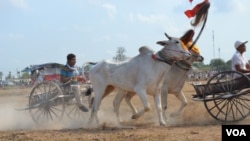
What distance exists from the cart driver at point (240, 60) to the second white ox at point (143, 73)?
111 centimetres

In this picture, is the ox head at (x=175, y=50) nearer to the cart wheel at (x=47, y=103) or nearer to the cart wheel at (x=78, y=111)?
the cart wheel at (x=78, y=111)

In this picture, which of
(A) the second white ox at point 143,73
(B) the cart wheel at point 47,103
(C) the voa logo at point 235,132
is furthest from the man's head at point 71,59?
(C) the voa logo at point 235,132

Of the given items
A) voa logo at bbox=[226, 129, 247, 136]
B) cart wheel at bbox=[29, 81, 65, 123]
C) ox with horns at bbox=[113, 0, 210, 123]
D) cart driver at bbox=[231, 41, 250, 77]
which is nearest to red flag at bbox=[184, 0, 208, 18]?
ox with horns at bbox=[113, 0, 210, 123]

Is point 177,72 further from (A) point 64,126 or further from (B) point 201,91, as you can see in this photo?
(A) point 64,126

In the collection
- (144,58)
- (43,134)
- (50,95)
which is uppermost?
(144,58)

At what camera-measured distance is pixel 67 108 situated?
1315 centimetres

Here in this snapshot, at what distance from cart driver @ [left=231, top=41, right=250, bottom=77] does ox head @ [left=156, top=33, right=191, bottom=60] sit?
3.53 ft

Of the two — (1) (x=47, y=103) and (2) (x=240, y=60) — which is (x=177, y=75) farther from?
(1) (x=47, y=103)

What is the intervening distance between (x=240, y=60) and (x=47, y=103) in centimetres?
509

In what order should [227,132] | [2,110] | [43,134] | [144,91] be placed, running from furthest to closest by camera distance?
[2,110] < [144,91] < [43,134] < [227,132]

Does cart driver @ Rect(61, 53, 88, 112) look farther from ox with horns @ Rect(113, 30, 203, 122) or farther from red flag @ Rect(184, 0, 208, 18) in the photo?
red flag @ Rect(184, 0, 208, 18)

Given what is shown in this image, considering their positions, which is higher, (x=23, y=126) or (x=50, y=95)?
(x=50, y=95)

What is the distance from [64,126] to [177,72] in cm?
311

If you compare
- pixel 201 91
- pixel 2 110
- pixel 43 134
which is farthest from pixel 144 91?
pixel 2 110
